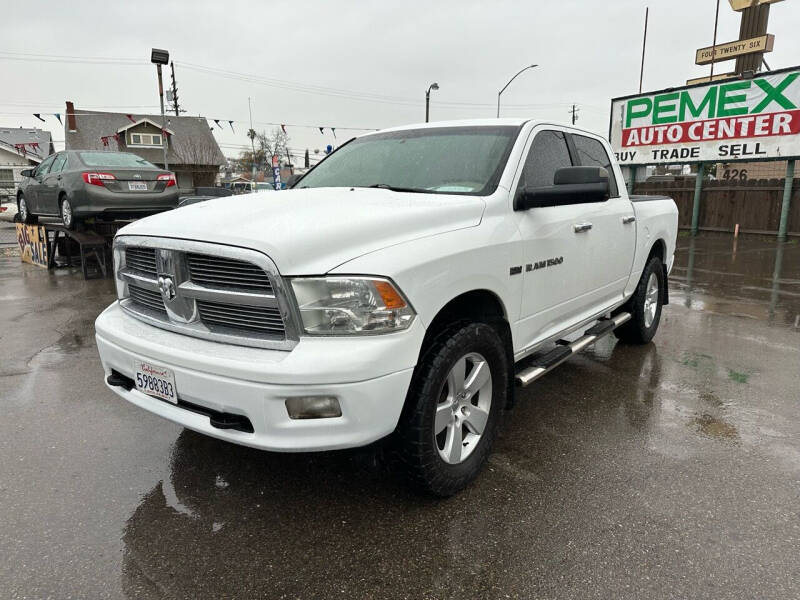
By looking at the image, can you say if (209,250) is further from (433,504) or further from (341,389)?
(433,504)

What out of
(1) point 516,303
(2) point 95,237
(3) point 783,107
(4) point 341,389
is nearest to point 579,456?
(1) point 516,303

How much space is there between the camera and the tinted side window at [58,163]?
10.1 meters

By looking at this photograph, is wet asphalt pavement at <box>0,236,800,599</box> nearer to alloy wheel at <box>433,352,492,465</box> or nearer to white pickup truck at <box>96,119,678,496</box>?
alloy wheel at <box>433,352,492,465</box>

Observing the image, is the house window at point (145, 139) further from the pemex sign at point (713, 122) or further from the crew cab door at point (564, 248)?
the crew cab door at point (564, 248)

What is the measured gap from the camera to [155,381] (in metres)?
2.59

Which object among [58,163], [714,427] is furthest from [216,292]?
[58,163]

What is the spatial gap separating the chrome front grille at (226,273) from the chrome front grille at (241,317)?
0.29 ft

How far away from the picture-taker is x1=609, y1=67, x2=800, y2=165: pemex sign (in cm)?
1462

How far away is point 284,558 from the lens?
2398 mm

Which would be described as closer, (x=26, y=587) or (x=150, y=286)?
(x=26, y=587)

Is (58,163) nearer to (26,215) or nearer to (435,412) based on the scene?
(26,215)

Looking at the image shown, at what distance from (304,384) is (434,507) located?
3.47 ft

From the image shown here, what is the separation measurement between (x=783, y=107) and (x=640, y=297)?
1309 centimetres

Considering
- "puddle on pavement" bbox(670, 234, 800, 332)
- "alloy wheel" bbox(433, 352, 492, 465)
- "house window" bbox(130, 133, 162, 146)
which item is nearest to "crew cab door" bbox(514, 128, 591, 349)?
"alloy wheel" bbox(433, 352, 492, 465)
